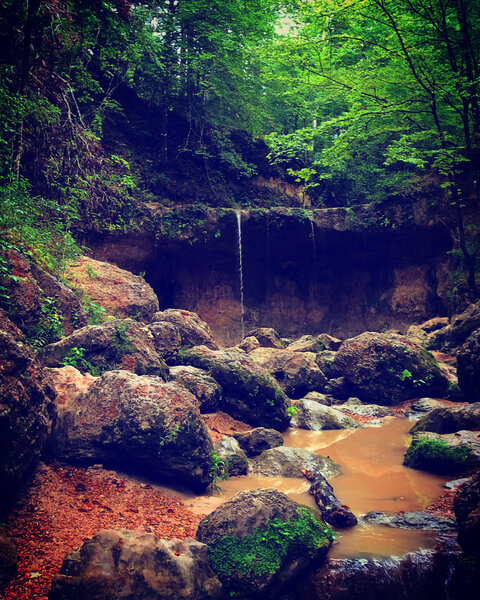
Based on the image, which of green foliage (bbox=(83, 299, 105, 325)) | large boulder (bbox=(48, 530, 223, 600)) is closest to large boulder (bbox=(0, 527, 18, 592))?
large boulder (bbox=(48, 530, 223, 600))

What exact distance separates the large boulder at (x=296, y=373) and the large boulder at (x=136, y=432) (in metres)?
4.88

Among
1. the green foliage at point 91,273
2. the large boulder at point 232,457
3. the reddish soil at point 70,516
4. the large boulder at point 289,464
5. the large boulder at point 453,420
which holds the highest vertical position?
the green foliage at point 91,273

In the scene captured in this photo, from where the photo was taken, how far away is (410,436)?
7535 millimetres

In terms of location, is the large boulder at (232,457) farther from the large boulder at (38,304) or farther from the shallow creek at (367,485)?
the large boulder at (38,304)

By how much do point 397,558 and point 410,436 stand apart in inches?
164

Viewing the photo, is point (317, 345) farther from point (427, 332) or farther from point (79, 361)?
point (79, 361)

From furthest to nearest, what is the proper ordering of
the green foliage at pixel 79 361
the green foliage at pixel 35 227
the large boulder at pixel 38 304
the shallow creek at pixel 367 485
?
1. the green foliage at pixel 35 227
2. the green foliage at pixel 79 361
3. the large boulder at pixel 38 304
4. the shallow creek at pixel 367 485

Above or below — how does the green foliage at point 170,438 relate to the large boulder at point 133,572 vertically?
above

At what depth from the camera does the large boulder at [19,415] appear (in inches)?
141

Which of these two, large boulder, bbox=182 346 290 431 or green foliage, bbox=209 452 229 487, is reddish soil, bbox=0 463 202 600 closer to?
green foliage, bbox=209 452 229 487

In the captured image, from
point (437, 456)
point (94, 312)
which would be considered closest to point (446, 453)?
point (437, 456)

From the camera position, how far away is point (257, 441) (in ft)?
22.4

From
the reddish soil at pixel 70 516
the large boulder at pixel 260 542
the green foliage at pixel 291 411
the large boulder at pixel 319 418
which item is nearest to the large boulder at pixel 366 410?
the large boulder at pixel 319 418

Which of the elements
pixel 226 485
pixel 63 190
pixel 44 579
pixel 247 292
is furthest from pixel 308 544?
pixel 247 292
